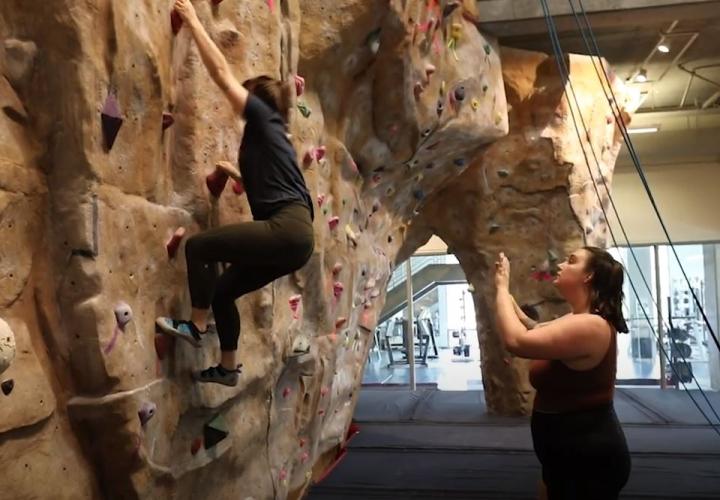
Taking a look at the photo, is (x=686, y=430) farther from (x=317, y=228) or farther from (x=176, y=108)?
(x=176, y=108)

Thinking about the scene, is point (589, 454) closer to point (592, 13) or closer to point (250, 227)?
point (250, 227)

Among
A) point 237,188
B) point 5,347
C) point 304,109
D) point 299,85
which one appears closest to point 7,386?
point 5,347

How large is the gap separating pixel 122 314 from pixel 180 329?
236 millimetres

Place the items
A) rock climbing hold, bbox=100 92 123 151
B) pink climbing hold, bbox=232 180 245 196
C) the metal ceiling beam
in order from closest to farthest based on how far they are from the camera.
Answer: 1. rock climbing hold, bbox=100 92 123 151
2. pink climbing hold, bbox=232 180 245 196
3. the metal ceiling beam

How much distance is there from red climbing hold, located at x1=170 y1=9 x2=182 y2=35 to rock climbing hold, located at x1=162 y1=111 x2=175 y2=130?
0.27 m

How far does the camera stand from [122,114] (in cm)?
211

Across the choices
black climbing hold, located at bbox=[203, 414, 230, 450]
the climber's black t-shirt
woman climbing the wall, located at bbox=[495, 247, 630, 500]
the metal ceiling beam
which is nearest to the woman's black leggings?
woman climbing the wall, located at bbox=[495, 247, 630, 500]

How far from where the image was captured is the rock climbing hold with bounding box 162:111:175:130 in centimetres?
236

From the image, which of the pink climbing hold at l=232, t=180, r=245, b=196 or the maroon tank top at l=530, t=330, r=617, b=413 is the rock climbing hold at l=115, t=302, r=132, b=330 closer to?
the pink climbing hold at l=232, t=180, r=245, b=196

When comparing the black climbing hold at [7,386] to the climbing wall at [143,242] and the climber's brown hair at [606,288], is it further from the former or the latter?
the climber's brown hair at [606,288]

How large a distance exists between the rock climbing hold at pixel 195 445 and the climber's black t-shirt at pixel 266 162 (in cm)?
83

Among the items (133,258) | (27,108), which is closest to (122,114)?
(27,108)

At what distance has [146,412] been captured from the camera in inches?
84.6

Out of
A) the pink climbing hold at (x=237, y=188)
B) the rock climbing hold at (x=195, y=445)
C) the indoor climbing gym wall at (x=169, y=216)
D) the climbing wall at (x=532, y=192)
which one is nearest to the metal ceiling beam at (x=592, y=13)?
the indoor climbing gym wall at (x=169, y=216)
